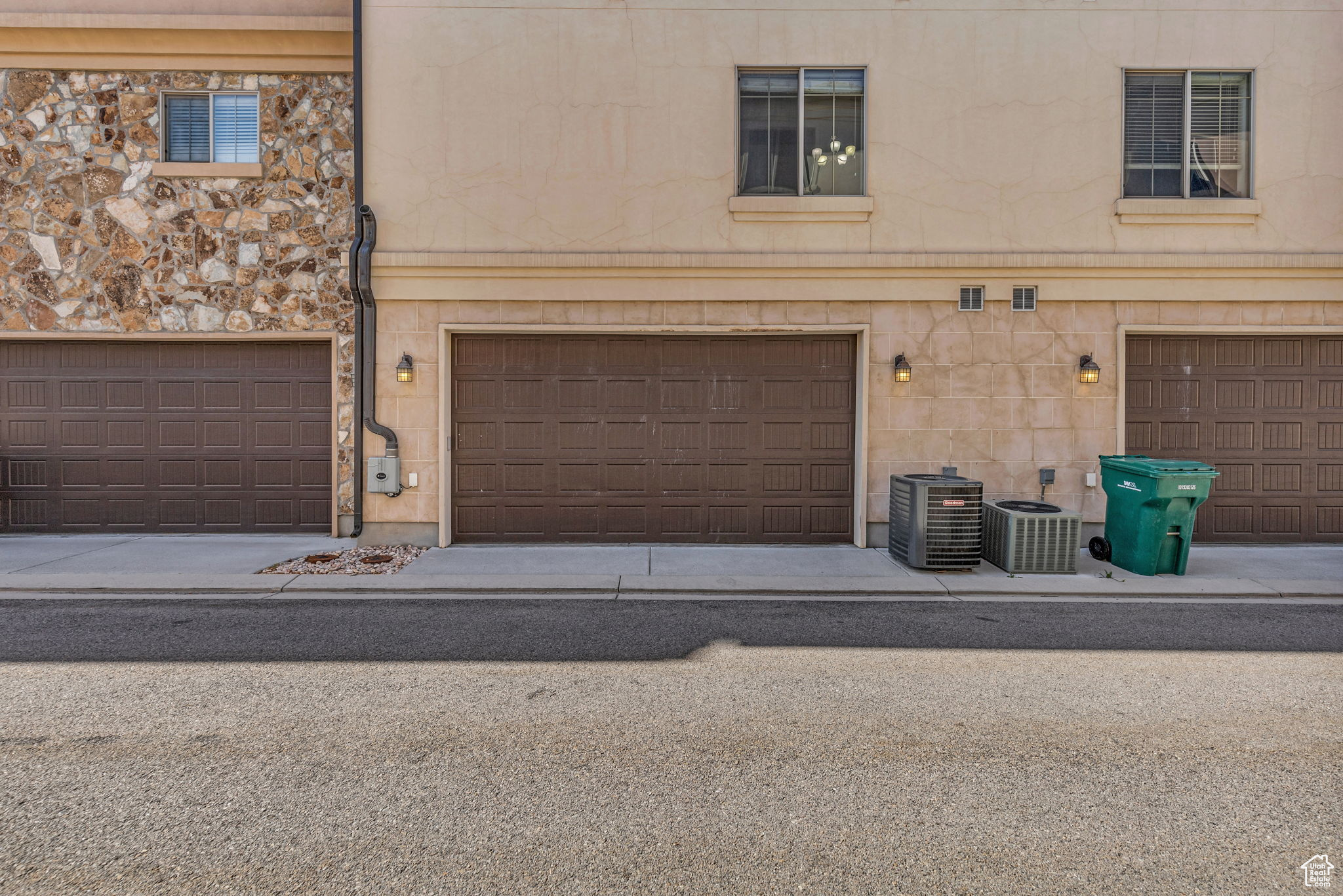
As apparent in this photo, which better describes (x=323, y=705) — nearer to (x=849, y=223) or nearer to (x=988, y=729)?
(x=988, y=729)

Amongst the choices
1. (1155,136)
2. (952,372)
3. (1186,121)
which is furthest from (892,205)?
(1186,121)

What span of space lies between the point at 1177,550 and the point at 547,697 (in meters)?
7.61

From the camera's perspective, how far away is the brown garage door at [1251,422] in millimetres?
9695

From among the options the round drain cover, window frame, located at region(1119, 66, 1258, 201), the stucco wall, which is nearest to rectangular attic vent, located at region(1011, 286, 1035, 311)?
the stucco wall

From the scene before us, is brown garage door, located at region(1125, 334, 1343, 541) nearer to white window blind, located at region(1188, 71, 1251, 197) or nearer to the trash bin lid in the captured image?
the trash bin lid

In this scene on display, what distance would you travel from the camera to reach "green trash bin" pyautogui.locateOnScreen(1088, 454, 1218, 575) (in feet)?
25.9

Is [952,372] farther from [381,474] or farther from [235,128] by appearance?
[235,128]

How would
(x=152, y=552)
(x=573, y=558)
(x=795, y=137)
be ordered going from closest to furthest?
1. (x=573, y=558)
2. (x=152, y=552)
3. (x=795, y=137)

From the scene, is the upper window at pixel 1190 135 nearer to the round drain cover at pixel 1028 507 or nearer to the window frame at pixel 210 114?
the round drain cover at pixel 1028 507

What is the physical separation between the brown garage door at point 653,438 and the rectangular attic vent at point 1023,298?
7.54 ft

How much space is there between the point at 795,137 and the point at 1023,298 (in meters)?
3.85

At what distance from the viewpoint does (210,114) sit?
10086mm

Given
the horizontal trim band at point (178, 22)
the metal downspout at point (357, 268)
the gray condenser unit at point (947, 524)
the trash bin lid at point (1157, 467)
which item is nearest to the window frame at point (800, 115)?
the gray condenser unit at point (947, 524)

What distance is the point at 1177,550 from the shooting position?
8.11m
